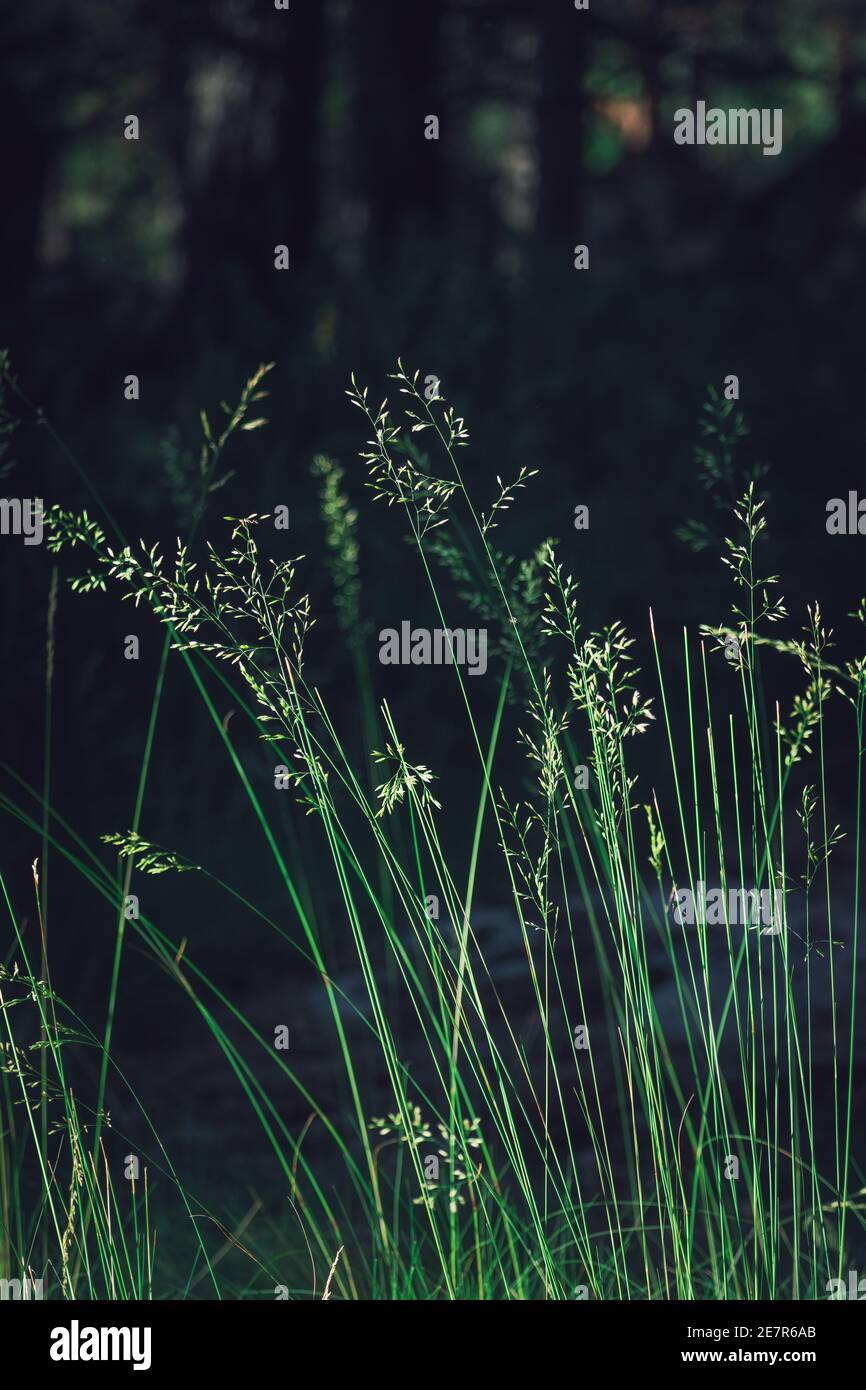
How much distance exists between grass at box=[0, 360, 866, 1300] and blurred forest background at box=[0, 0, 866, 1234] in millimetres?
198

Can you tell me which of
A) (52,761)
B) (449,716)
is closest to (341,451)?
(449,716)

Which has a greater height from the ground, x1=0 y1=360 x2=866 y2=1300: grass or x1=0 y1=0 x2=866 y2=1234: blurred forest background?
x1=0 y1=0 x2=866 y2=1234: blurred forest background

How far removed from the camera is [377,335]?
5.45 meters

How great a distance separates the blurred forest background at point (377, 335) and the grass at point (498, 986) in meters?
0.20

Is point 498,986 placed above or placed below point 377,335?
below

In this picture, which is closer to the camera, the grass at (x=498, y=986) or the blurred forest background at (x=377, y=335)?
the grass at (x=498, y=986)

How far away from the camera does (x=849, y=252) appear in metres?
8.53

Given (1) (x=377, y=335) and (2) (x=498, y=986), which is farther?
(1) (x=377, y=335)

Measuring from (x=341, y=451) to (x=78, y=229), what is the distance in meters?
9.59

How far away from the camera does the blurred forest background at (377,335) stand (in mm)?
4023

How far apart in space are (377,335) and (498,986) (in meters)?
3.02

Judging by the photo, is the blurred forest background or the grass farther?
the blurred forest background

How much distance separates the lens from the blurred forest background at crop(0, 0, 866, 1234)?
4.02 metres
